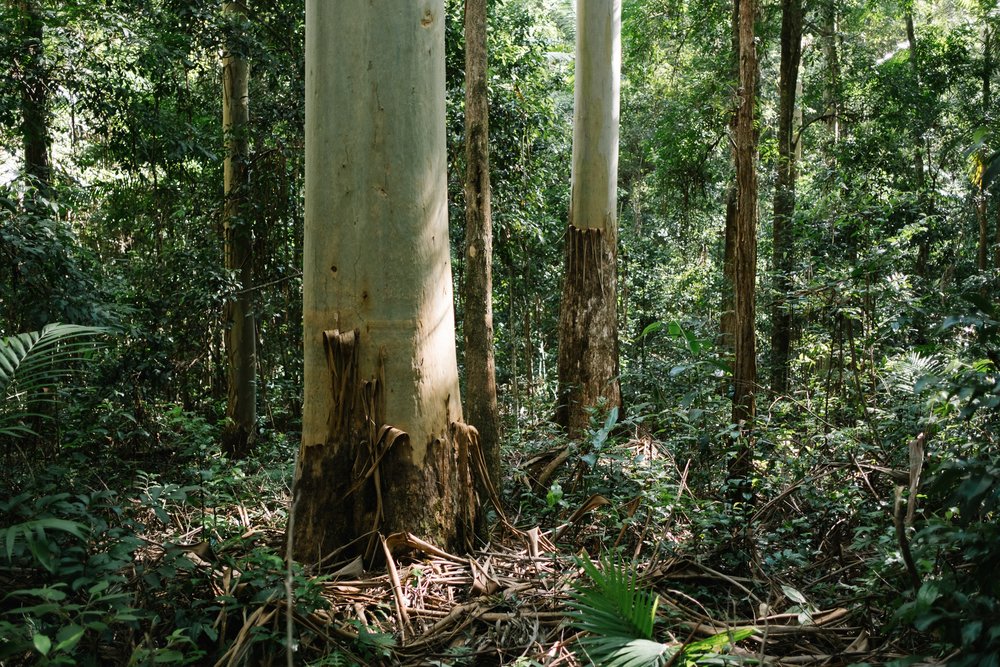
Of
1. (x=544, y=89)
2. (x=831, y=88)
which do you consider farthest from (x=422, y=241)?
(x=831, y=88)

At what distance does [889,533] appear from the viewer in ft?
11.7

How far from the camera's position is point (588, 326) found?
8016 millimetres

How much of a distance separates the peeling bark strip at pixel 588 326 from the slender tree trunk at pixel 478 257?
2460mm

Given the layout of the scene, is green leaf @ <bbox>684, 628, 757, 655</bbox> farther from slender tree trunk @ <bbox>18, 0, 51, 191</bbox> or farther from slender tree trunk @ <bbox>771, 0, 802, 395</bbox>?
slender tree trunk @ <bbox>771, 0, 802, 395</bbox>

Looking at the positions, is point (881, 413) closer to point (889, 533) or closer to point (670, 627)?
point (889, 533)

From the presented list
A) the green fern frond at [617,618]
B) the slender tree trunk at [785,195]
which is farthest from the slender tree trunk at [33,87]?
the slender tree trunk at [785,195]

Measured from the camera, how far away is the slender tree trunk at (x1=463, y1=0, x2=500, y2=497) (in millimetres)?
5512

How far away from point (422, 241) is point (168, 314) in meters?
5.32

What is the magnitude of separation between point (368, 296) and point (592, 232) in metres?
4.49

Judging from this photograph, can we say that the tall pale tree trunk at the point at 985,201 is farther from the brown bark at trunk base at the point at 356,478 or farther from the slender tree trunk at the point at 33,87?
the slender tree trunk at the point at 33,87

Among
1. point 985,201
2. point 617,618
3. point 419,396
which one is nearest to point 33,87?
point 419,396

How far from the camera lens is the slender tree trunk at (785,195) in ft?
38.4

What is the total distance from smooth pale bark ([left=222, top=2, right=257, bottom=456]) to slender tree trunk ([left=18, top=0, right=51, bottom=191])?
6.61ft

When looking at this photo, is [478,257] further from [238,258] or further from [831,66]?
[831,66]
